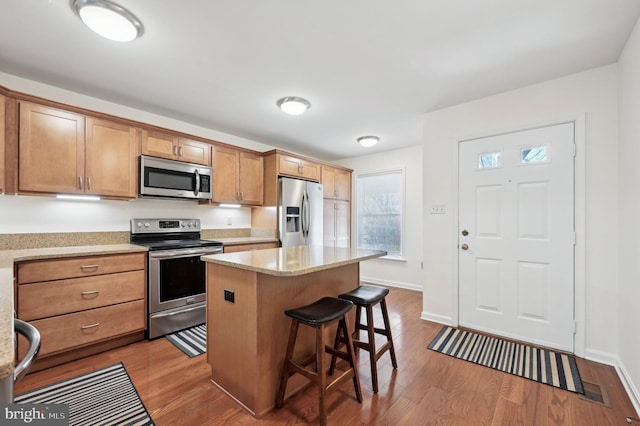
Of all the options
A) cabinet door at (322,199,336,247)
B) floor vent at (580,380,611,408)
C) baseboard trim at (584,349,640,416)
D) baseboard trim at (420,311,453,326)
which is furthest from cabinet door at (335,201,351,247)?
floor vent at (580,380,611,408)

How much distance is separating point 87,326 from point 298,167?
10.1 feet

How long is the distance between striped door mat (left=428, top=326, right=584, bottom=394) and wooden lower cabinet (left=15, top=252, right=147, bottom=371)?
9.25 feet

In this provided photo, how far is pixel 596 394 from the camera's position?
1926 mm

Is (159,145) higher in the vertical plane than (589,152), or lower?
higher

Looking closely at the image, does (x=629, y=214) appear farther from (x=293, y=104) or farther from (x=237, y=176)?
(x=237, y=176)

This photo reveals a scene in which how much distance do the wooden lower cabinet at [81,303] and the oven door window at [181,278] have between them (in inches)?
6.8

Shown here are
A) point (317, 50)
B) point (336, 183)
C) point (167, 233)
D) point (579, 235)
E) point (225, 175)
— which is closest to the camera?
point (317, 50)

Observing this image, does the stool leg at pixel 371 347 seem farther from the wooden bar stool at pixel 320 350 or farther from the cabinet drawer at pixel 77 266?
the cabinet drawer at pixel 77 266

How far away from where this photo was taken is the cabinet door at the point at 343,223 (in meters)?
5.18

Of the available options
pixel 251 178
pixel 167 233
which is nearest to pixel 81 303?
pixel 167 233

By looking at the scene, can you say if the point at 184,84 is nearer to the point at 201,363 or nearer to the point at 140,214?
the point at 140,214

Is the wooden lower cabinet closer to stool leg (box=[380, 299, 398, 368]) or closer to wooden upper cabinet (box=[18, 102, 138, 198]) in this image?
wooden upper cabinet (box=[18, 102, 138, 198])

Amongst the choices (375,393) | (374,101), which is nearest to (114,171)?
(374,101)

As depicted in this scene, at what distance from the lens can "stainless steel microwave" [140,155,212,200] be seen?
3020 millimetres
